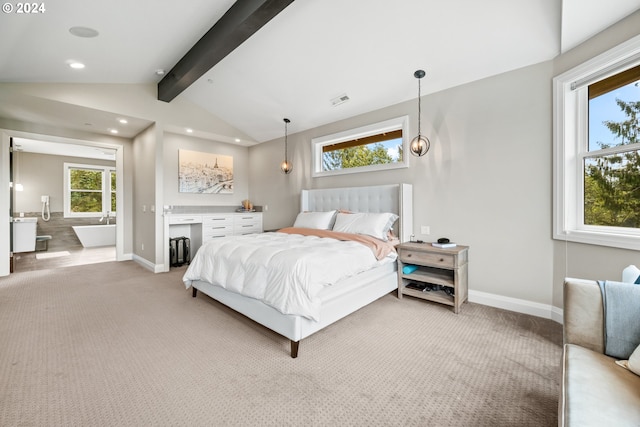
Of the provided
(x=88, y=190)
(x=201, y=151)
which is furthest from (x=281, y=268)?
(x=88, y=190)

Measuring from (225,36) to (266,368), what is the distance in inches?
122

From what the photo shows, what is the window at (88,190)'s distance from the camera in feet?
25.5

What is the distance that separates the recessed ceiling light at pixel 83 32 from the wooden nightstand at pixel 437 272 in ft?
12.9

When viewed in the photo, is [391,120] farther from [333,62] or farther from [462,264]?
[462,264]

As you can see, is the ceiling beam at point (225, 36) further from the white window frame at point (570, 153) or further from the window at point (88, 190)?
the window at point (88, 190)

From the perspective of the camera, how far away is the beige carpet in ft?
5.04

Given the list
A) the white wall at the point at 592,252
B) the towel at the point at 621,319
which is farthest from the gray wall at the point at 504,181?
the towel at the point at 621,319

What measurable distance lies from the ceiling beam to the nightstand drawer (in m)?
2.72

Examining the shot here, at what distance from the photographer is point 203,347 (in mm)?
2258

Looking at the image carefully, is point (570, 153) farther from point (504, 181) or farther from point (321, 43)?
point (321, 43)

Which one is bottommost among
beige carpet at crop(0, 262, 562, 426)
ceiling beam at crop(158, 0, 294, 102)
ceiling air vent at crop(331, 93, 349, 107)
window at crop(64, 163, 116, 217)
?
beige carpet at crop(0, 262, 562, 426)

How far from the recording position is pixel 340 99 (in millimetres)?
4047

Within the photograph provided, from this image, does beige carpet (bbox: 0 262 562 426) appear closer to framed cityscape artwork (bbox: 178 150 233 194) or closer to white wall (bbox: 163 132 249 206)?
white wall (bbox: 163 132 249 206)

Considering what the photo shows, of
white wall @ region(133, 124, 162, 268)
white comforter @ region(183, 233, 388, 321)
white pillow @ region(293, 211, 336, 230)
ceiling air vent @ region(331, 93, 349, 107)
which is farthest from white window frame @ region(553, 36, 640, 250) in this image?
white wall @ region(133, 124, 162, 268)
